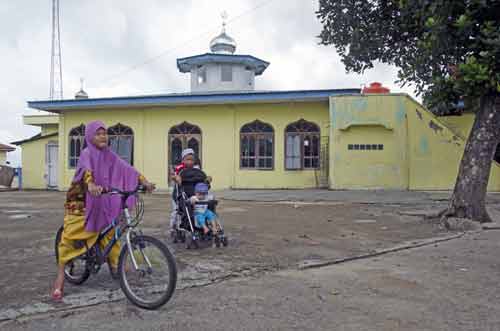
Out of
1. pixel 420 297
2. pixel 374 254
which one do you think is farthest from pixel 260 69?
pixel 420 297

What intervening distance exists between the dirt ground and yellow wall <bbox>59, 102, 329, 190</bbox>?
6194mm

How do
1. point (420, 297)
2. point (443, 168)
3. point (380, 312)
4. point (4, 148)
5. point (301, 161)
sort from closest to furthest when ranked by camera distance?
point (380, 312), point (420, 297), point (443, 168), point (301, 161), point (4, 148)

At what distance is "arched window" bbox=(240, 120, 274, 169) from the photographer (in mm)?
19219

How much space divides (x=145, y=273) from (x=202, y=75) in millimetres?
23071

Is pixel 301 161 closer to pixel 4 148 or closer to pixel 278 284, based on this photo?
pixel 278 284

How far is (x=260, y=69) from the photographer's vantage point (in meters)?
27.3

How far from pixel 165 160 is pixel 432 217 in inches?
501

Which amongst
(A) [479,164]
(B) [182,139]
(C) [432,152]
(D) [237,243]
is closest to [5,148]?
(B) [182,139]

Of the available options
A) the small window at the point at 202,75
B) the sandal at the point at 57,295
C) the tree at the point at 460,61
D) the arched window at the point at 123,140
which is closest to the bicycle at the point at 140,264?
the sandal at the point at 57,295

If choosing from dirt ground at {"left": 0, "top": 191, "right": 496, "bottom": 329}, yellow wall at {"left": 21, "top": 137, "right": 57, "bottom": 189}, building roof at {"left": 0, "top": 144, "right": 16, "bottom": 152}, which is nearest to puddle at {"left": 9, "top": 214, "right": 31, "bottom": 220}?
dirt ground at {"left": 0, "top": 191, "right": 496, "bottom": 329}

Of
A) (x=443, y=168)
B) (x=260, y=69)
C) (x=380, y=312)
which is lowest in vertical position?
(x=380, y=312)

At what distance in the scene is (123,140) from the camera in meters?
20.7

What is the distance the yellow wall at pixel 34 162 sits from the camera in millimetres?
22922

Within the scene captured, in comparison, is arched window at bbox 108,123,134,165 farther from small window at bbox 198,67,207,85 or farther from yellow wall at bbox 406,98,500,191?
yellow wall at bbox 406,98,500,191
